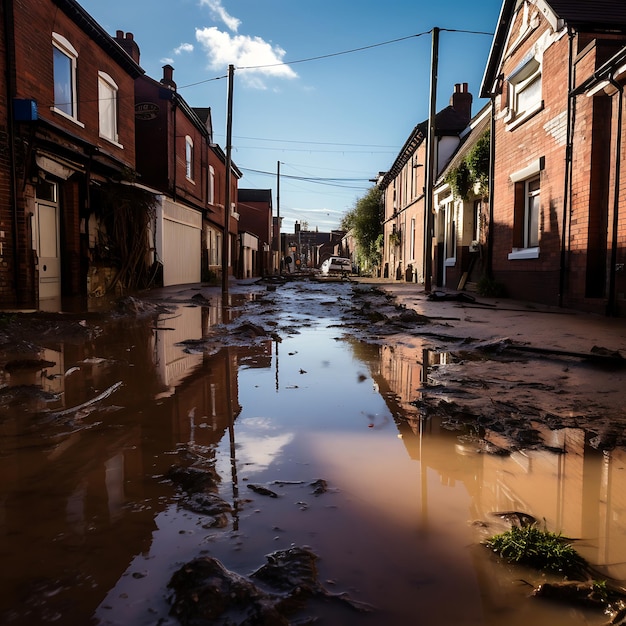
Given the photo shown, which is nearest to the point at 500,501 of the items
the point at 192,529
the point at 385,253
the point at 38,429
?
the point at 192,529

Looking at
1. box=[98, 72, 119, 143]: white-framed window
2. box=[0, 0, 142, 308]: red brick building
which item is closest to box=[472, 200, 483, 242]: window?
box=[0, 0, 142, 308]: red brick building

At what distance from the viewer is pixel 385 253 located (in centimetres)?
3447

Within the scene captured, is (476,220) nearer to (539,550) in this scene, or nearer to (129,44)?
(129,44)

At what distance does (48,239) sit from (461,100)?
20.1 meters

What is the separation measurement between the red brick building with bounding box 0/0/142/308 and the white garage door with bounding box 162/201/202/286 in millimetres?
3524

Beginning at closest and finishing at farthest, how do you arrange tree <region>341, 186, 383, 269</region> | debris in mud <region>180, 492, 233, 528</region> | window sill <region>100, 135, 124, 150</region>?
debris in mud <region>180, 492, 233, 528</region> → window sill <region>100, 135, 124, 150</region> → tree <region>341, 186, 383, 269</region>

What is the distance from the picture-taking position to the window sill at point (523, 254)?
1066 cm

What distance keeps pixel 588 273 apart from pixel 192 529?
8.71m

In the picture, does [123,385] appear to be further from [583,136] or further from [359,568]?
[583,136]

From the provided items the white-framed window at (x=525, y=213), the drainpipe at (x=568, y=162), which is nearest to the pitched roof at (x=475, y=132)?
the white-framed window at (x=525, y=213)

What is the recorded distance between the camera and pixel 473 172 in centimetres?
1462

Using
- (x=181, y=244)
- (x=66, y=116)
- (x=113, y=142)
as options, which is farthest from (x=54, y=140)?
(x=181, y=244)

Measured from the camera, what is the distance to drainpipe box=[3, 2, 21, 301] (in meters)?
8.44

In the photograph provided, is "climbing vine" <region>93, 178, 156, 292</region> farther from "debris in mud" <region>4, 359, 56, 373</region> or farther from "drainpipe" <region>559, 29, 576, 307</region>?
"drainpipe" <region>559, 29, 576, 307</region>
